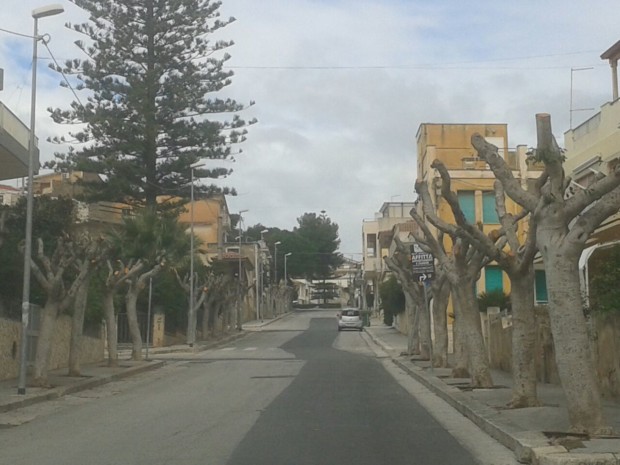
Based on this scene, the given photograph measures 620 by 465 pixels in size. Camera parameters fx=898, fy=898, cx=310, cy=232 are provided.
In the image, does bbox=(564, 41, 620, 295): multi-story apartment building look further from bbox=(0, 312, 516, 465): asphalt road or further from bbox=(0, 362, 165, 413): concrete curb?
bbox=(0, 362, 165, 413): concrete curb

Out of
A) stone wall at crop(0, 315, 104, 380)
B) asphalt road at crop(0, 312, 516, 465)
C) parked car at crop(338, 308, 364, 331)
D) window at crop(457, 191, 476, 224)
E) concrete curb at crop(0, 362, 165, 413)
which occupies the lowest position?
asphalt road at crop(0, 312, 516, 465)

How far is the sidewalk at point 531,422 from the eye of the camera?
9445 millimetres

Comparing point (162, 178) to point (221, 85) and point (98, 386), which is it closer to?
point (221, 85)

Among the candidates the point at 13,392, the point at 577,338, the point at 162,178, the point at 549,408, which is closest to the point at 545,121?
the point at 577,338

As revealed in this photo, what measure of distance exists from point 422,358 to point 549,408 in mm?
15981

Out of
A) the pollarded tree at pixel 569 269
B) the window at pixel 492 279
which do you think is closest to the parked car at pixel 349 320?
the window at pixel 492 279

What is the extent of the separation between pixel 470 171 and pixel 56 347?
24192 millimetres

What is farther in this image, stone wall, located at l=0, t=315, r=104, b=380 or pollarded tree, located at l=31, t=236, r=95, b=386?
stone wall, located at l=0, t=315, r=104, b=380

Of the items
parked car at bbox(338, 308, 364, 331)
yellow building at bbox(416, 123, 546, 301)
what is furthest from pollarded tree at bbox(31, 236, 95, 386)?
parked car at bbox(338, 308, 364, 331)

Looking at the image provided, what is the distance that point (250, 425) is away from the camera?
1356 cm

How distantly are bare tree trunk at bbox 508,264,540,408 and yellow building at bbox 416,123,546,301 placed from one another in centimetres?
2388

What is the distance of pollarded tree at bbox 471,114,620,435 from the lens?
410 inches

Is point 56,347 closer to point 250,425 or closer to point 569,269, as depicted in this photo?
point 250,425

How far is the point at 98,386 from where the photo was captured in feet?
73.7
